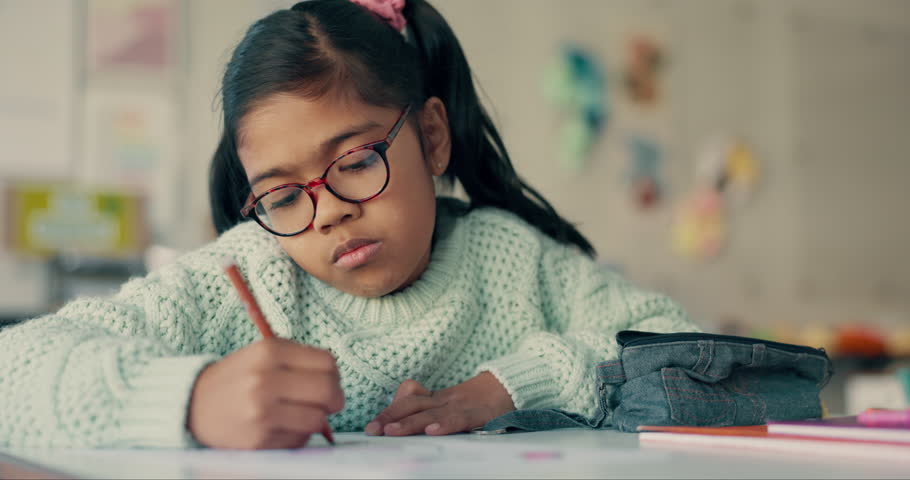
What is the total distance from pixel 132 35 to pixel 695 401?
2.44 m

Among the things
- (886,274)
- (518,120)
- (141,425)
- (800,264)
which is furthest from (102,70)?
(886,274)

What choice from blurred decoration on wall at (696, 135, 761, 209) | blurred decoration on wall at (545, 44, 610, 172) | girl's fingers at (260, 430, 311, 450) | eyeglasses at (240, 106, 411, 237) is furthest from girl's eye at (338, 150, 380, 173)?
blurred decoration on wall at (696, 135, 761, 209)

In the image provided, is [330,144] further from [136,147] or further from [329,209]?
[136,147]

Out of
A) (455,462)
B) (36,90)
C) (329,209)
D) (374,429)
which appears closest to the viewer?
(455,462)

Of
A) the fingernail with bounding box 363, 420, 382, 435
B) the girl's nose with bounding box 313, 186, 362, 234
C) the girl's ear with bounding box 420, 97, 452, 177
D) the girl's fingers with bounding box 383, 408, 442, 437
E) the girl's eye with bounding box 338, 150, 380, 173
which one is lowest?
the fingernail with bounding box 363, 420, 382, 435

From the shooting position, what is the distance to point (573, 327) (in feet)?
3.33

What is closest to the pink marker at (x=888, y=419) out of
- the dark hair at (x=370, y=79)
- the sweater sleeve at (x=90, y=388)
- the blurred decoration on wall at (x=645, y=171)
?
the sweater sleeve at (x=90, y=388)

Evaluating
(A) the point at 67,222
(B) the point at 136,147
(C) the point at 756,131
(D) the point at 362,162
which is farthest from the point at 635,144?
(D) the point at 362,162

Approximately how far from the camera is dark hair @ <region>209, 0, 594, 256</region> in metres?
0.88

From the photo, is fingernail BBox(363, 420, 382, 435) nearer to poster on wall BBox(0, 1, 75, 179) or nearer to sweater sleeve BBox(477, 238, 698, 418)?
sweater sleeve BBox(477, 238, 698, 418)

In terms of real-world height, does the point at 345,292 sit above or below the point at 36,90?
below

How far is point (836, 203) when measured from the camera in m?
4.24

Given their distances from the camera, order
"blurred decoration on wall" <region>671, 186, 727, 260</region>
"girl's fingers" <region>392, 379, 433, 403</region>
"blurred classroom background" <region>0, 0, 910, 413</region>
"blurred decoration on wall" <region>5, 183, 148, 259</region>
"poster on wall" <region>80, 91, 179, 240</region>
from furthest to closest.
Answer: "blurred decoration on wall" <region>671, 186, 727, 260</region> → "poster on wall" <region>80, 91, 179, 240</region> → "blurred classroom background" <region>0, 0, 910, 413</region> → "blurred decoration on wall" <region>5, 183, 148, 259</region> → "girl's fingers" <region>392, 379, 433, 403</region>

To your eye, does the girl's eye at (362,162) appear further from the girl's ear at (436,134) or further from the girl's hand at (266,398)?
the girl's hand at (266,398)
